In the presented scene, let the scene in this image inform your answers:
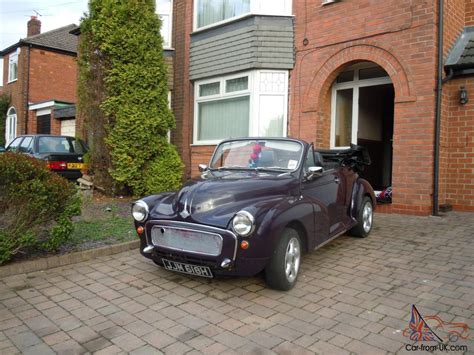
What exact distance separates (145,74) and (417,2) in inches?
236

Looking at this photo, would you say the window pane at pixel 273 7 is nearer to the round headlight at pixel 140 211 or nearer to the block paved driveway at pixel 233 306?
the block paved driveway at pixel 233 306

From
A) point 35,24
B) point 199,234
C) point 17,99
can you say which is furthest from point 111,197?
point 35,24

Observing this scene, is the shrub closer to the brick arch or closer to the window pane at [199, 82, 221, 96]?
the brick arch

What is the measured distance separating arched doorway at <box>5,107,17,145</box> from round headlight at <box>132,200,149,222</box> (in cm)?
2229

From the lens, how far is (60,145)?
460 inches

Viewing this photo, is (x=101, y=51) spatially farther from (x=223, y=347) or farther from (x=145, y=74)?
(x=223, y=347)

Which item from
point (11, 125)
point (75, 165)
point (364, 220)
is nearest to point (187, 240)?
point (364, 220)

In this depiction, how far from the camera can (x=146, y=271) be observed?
4.64m

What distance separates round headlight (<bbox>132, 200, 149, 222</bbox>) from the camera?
426 centimetres

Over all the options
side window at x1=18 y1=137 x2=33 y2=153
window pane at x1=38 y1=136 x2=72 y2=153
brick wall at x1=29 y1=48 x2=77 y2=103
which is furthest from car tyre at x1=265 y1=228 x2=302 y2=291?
brick wall at x1=29 y1=48 x2=77 y2=103

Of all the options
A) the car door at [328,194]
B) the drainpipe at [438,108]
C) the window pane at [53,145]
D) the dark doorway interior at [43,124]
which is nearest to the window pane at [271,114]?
the drainpipe at [438,108]

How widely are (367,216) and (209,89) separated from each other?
6.80 m

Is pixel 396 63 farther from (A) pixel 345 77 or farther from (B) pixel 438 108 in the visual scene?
(A) pixel 345 77

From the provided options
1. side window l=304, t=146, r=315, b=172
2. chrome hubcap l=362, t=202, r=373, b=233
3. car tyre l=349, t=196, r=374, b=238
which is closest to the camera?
side window l=304, t=146, r=315, b=172
